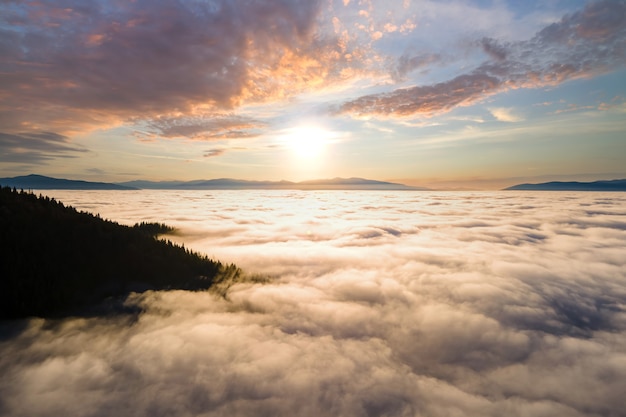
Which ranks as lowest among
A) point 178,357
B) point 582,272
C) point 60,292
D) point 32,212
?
point 582,272

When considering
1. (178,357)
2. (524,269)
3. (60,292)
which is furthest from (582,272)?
(60,292)

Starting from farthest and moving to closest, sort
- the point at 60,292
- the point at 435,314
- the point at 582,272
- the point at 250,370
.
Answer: the point at 582,272
the point at 435,314
the point at 60,292
the point at 250,370

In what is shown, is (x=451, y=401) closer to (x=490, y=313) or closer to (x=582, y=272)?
(x=490, y=313)

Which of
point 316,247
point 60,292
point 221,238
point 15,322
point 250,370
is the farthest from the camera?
point 221,238

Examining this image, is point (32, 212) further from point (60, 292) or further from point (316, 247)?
point (316, 247)

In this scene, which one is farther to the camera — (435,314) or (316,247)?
(316,247)

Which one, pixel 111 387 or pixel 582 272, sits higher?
pixel 111 387
